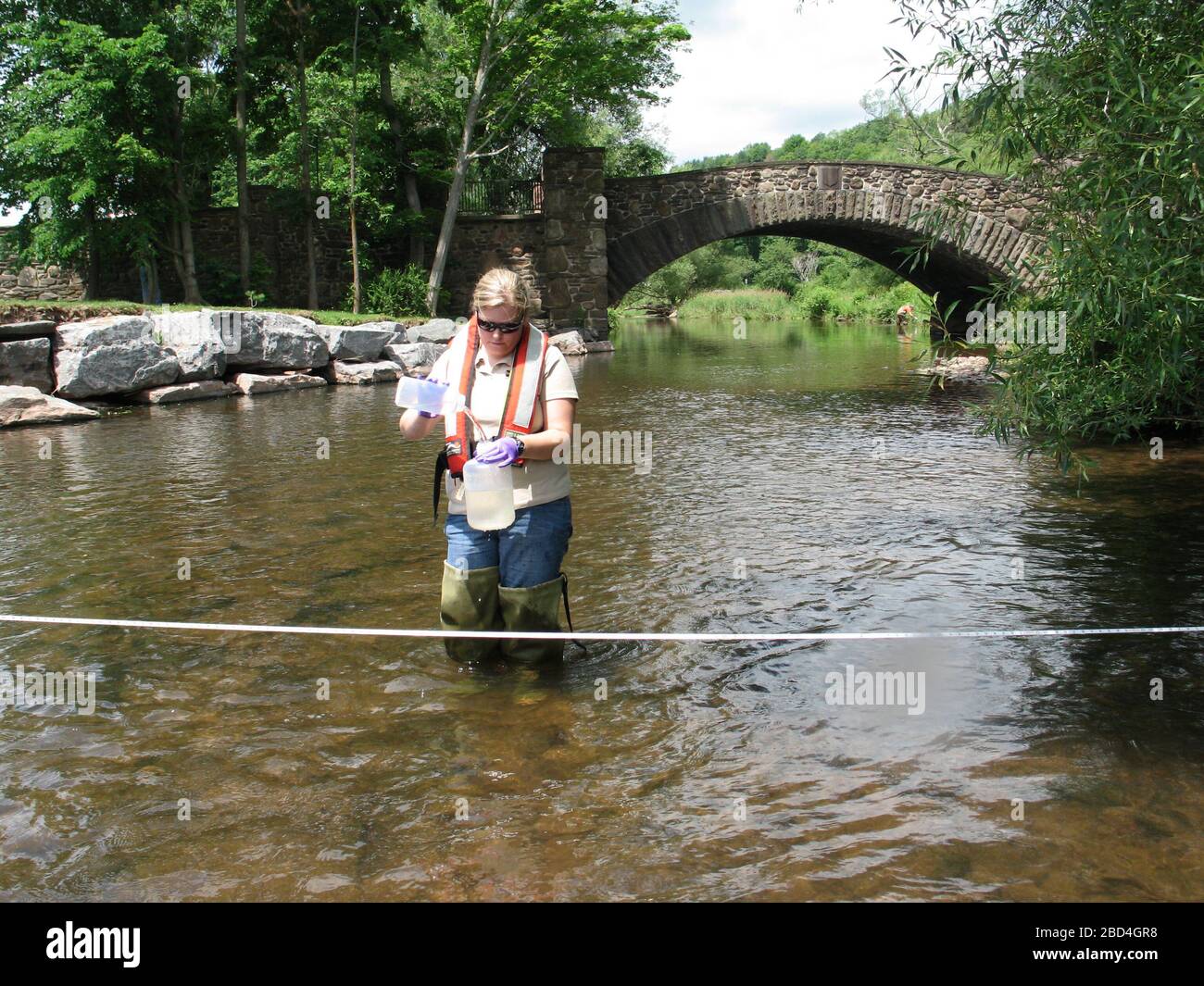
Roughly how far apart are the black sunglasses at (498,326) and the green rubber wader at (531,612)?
108cm

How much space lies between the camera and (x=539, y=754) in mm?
4141

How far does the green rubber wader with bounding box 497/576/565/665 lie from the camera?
15.3 ft

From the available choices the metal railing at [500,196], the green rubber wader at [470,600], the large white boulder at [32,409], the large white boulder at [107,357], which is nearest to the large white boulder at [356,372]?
the large white boulder at [107,357]

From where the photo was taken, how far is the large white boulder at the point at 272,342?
17750mm

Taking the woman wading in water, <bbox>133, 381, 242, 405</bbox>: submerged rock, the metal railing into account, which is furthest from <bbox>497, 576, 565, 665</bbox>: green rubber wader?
the metal railing

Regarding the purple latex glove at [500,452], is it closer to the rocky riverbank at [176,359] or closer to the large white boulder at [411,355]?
the rocky riverbank at [176,359]

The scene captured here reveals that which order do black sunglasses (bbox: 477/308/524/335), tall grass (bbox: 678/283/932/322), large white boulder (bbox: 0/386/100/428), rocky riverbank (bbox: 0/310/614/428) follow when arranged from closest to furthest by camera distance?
1. black sunglasses (bbox: 477/308/524/335)
2. large white boulder (bbox: 0/386/100/428)
3. rocky riverbank (bbox: 0/310/614/428)
4. tall grass (bbox: 678/283/932/322)

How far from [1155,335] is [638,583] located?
3105mm

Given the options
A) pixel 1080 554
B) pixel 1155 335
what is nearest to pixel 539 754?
pixel 1155 335

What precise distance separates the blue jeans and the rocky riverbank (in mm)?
11266

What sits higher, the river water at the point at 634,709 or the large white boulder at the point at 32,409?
the large white boulder at the point at 32,409

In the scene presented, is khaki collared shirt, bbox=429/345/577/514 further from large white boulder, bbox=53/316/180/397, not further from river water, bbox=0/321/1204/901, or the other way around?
large white boulder, bbox=53/316/180/397

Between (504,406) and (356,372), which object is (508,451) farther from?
(356,372)
